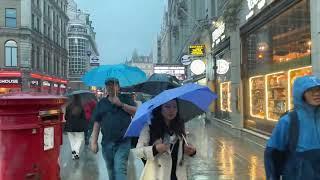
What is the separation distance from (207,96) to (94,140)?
2672mm

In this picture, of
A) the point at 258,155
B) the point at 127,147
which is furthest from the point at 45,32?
the point at 127,147

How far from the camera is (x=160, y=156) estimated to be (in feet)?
14.3

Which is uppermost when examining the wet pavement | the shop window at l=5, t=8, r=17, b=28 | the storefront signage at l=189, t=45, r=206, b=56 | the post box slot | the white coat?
the shop window at l=5, t=8, r=17, b=28

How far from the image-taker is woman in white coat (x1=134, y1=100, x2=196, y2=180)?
4.35 meters

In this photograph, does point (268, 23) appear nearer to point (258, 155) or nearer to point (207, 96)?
point (258, 155)

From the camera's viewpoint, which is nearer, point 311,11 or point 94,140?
point 94,140

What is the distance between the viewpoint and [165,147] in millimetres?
4277

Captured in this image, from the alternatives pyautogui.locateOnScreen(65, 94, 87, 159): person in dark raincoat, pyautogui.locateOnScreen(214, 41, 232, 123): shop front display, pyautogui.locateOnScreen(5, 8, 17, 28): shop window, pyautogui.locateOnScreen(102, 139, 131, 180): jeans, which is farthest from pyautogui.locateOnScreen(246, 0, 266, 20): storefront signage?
pyautogui.locateOnScreen(5, 8, 17, 28): shop window

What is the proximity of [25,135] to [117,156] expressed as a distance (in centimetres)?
182

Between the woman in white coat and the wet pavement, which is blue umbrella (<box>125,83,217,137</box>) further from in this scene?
the wet pavement

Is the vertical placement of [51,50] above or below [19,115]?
above

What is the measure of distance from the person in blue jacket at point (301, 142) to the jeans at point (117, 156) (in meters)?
2.96

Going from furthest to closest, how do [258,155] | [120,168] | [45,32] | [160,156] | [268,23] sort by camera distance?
[45,32], [268,23], [258,155], [120,168], [160,156]

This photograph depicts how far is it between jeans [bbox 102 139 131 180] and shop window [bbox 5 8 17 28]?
55.6 m
